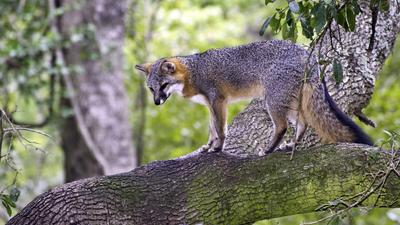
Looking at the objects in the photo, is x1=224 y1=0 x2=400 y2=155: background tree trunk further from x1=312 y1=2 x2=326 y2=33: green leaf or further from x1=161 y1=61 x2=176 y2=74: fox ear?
x1=312 y1=2 x2=326 y2=33: green leaf

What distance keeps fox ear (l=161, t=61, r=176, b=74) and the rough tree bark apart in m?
1.44

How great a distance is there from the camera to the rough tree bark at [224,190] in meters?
4.47

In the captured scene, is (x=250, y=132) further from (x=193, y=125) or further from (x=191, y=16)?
(x=191, y=16)

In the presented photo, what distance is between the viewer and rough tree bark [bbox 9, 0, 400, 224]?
4.47 m

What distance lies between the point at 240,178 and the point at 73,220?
108 centimetres

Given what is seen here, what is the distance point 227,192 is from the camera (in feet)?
15.4

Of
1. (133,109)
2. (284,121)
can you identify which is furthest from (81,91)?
(284,121)

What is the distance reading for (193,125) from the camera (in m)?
13.3

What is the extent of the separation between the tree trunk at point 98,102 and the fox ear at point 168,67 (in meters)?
4.49

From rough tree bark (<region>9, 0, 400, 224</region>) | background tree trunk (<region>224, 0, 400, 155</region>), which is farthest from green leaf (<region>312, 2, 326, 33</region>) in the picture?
background tree trunk (<region>224, 0, 400, 155</region>)

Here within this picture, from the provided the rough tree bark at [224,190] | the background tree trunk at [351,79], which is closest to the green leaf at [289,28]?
the rough tree bark at [224,190]

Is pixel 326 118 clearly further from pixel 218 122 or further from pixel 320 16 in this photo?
pixel 320 16

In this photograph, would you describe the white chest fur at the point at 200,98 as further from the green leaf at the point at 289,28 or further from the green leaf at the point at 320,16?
the green leaf at the point at 320,16

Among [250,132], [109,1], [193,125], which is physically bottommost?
[193,125]
